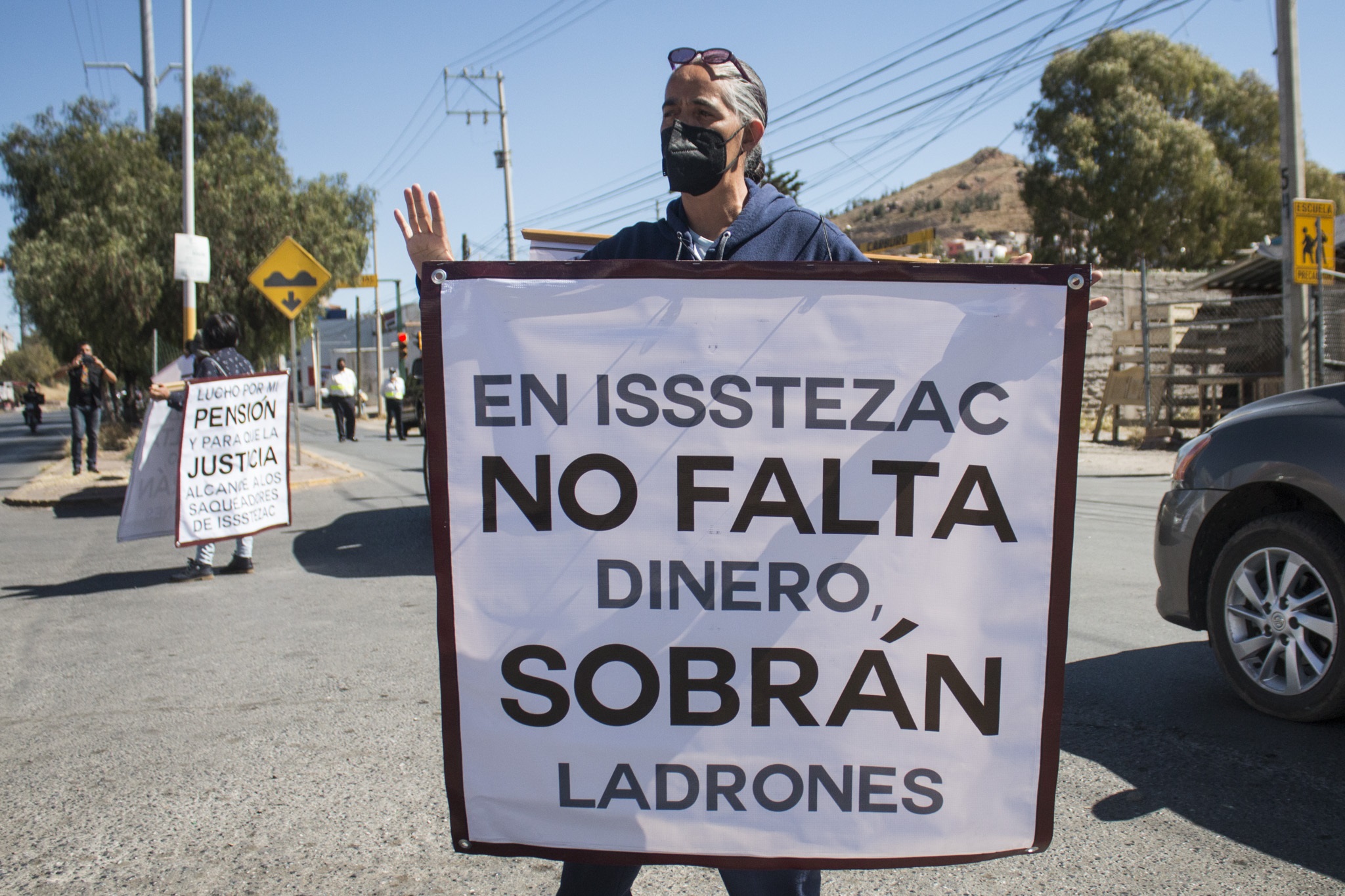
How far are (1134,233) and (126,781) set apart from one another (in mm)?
41737

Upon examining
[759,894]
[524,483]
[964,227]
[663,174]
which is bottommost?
[759,894]

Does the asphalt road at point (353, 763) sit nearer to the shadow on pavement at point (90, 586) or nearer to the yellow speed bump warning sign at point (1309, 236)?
the shadow on pavement at point (90, 586)

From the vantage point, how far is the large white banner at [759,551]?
173 centimetres

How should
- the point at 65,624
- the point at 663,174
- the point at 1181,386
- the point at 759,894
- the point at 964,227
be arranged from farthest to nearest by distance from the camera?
the point at 964,227 < the point at 1181,386 < the point at 65,624 < the point at 663,174 < the point at 759,894

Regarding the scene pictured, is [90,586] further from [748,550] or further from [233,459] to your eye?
[748,550]

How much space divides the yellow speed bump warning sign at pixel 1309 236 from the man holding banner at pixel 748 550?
11.4m

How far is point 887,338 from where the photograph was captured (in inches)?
68.3

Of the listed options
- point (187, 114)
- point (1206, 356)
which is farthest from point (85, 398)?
point (1206, 356)

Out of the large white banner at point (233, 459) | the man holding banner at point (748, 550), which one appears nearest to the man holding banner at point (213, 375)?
the large white banner at point (233, 459)

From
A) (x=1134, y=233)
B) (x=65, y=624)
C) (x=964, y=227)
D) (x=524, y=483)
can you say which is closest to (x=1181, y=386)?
(x=1134, y=233)

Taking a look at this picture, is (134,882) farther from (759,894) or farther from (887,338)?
(887,338)

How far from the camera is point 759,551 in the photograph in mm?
1747

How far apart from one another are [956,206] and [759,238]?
399 ft

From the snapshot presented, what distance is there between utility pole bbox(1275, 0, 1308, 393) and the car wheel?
9122 mm
